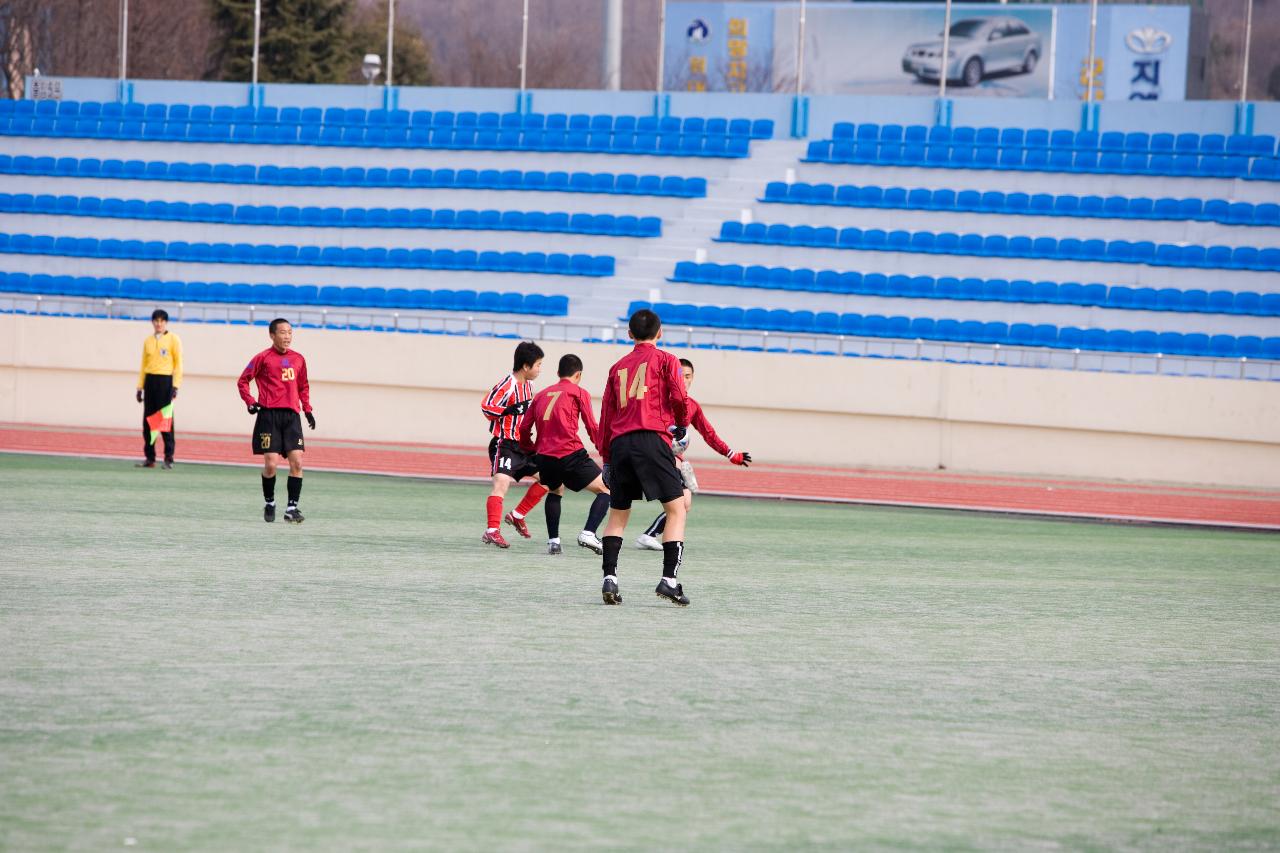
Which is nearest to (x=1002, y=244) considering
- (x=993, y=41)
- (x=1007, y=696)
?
(x=1007, y=696)

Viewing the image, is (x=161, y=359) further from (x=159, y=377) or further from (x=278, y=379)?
(x=278, y=379)

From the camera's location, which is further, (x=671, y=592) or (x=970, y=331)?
(x=970, y=331)

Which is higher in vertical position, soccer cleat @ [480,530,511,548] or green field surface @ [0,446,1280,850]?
green field surface @ [0,446,1280,850]

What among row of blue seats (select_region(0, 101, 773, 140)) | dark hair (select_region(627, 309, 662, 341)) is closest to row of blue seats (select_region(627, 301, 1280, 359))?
row of blue seats (select_region(0, 101, 773, 140))

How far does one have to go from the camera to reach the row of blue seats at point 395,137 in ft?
103

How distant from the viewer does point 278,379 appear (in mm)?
13875

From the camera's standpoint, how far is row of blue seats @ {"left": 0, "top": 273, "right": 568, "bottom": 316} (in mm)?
27688

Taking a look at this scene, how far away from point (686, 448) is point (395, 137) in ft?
69.5

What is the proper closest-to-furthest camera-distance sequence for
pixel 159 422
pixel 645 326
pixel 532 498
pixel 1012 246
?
pixel 645 326 → pixel 532 498 → pixel 159 422 → pixel 1012 246

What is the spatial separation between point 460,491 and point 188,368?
29.0 ft

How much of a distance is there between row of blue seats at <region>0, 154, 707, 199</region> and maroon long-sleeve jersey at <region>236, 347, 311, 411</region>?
1701 cm

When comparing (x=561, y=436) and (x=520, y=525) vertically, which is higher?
(x=561, y=436)

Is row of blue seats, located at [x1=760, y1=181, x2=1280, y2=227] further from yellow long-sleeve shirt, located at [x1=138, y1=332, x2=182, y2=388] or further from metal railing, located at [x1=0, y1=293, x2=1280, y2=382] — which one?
yellow long-sleeve shirt, located at [x1=138, y1=332, x2=182, y2=388]

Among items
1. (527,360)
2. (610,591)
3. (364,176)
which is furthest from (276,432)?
(364,176)
